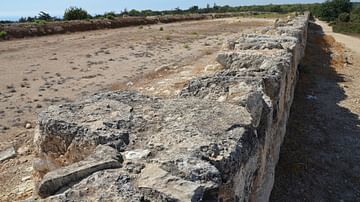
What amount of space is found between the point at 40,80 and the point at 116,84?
195 centimetres

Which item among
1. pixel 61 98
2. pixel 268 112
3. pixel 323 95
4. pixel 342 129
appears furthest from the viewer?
pixel 323 95

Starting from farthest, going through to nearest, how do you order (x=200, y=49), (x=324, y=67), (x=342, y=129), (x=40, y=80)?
1. (x=200, y=49)
2. (x=324, y=67)
3. (x=40, y=80)
4. (x=342, y=129)

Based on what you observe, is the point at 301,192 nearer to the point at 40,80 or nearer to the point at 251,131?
the point at 251,131

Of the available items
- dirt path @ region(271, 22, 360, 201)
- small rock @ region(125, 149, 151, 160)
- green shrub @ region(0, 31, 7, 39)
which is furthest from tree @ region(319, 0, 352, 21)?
small rock @ region(125, 149, 151, 160)

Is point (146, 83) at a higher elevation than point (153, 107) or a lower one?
lower

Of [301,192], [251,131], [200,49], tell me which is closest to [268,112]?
[251,131]

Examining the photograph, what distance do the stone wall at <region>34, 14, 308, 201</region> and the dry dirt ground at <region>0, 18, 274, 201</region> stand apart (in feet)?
4.45

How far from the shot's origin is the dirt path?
4.41 metres

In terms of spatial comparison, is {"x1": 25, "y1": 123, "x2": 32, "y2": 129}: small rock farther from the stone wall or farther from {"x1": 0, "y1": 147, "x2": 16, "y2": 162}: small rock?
the stone wall

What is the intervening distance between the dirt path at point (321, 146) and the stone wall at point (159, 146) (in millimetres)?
1078

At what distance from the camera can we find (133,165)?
2086 millimetres

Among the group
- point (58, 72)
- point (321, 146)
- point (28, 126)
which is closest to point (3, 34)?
point (58, 72)

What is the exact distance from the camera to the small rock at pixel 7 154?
4832mm

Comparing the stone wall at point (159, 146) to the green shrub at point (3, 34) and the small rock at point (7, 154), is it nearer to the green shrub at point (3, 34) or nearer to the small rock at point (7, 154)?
the small rock at point (7, 154)
